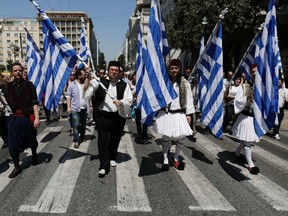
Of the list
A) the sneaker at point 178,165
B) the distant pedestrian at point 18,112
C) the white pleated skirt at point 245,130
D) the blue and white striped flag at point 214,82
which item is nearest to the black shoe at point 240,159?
the white pleated skirt at point 245,130

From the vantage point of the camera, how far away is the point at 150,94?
15.1 ft

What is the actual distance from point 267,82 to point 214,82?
91 centimetres

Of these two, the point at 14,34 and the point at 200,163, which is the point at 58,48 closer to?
the point at 200,163

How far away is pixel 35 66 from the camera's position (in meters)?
7.54

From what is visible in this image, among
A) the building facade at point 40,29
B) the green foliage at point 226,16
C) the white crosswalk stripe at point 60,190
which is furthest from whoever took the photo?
the building facade at point 40,29

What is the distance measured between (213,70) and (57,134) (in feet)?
17.6

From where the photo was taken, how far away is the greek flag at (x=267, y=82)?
4.68 metres

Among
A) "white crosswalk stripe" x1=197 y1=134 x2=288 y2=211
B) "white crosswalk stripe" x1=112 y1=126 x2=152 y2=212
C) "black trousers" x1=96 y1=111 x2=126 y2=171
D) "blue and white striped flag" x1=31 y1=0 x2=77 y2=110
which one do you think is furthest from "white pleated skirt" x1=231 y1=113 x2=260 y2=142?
"blue and white striped flag" x1=31 y1=0 x2=77 y2=110

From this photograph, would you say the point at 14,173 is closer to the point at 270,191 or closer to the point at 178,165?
the point at 178,165

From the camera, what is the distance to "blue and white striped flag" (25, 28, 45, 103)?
7.27 metres

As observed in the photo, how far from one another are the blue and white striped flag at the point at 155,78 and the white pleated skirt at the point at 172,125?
333mm

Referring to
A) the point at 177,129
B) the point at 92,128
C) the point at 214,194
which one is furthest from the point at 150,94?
the point at 92,128

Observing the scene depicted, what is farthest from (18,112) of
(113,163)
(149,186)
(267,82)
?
(267,82)

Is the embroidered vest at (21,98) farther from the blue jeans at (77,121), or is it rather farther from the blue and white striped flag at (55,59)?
the blue jeans at (77,121)
